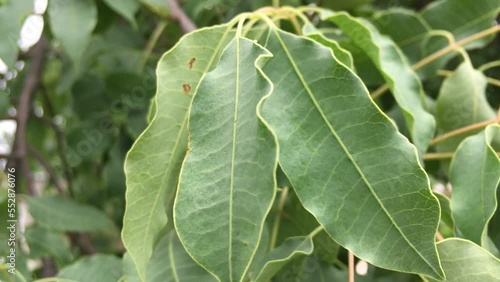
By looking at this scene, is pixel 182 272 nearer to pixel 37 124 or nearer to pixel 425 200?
pixel 425 200

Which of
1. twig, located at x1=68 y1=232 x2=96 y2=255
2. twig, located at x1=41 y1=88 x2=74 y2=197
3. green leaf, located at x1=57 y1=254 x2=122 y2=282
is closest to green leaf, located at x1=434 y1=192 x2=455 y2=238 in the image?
green leaf, located at x1=57 y1=254 x2=122 y2=282

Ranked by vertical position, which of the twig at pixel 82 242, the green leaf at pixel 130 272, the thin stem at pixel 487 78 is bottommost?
the twig at pixel 82 242

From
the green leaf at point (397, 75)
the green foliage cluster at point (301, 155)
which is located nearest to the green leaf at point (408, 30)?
the green foliage cluster at point (301, 155)

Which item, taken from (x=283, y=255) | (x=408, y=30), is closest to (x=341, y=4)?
(x=408, y=30)

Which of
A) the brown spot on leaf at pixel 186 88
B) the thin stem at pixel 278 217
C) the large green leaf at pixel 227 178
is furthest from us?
the thin stem at pixel 278 217

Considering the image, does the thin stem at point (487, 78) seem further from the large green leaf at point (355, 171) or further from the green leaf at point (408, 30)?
the large green leaf at point (355, 171)

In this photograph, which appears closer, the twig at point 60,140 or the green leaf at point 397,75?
the green leaf at point 397,75

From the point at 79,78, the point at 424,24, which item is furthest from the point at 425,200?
the point at 79,78
